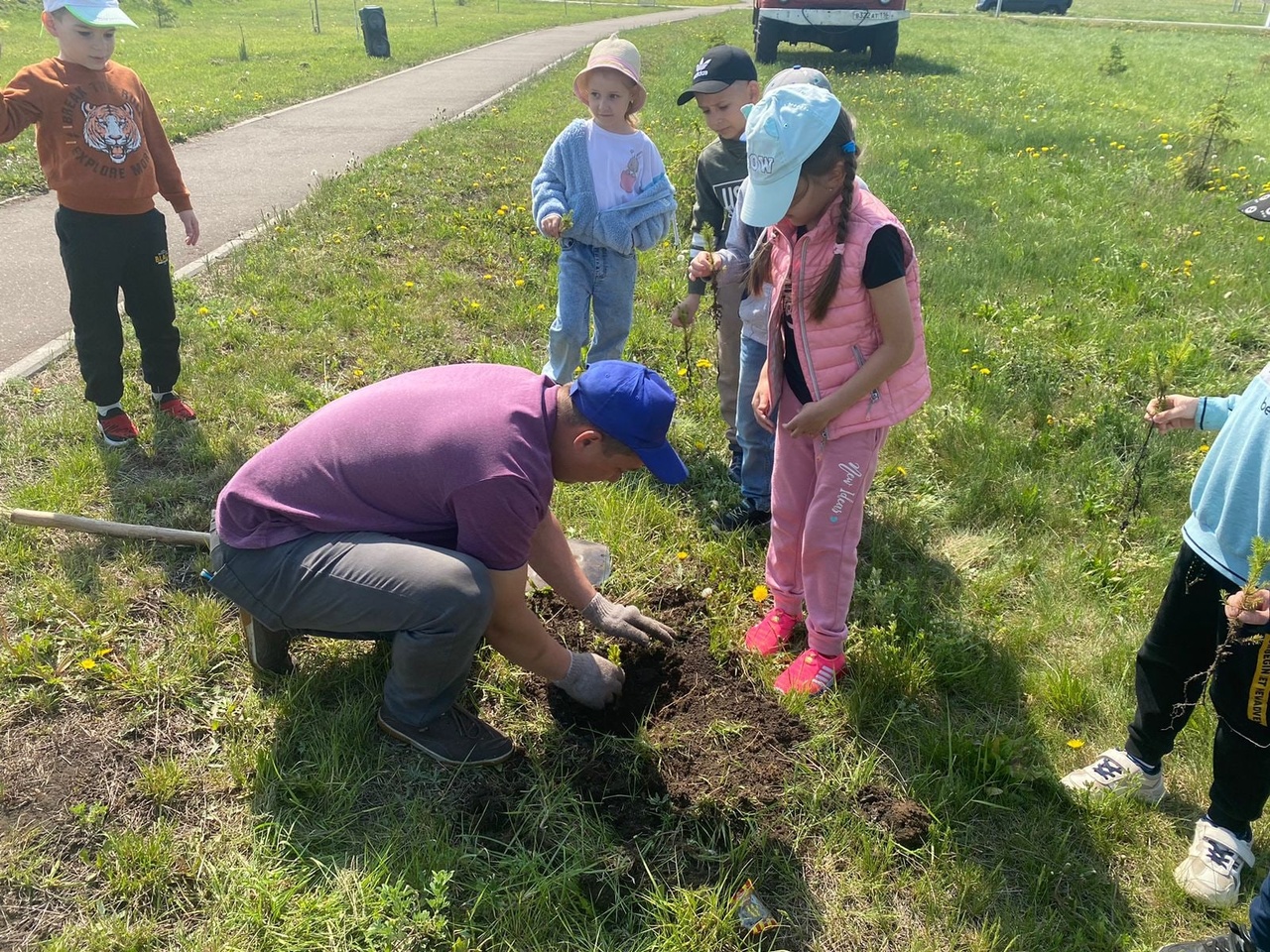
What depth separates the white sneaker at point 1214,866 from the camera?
2180 millimetres

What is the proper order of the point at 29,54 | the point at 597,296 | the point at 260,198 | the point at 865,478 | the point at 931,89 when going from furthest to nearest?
the point at 29,54 < the point at 931,89 < the point at 260,198 < the point at 597,296 < the point at 865,478

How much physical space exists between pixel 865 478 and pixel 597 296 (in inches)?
71.7

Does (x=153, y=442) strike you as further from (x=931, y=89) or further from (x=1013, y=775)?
(x=931, y=89)

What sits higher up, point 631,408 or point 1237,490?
point 631,408

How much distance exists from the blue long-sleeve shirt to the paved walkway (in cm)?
535

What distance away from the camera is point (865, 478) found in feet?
8.73

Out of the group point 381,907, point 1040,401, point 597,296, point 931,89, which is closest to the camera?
point 381,907

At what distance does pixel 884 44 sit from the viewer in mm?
16953

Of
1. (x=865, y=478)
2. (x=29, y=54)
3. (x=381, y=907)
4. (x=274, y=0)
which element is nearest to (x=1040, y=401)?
(x=865, y=478)

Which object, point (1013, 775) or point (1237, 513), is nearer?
point (1237, 513)

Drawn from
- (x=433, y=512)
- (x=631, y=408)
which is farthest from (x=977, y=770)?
(x=433, y=512)

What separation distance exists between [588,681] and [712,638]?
0.56 metres

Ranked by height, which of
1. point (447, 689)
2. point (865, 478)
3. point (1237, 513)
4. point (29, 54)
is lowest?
point (447, 689)

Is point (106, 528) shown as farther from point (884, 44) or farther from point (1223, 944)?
point (884, 44)
